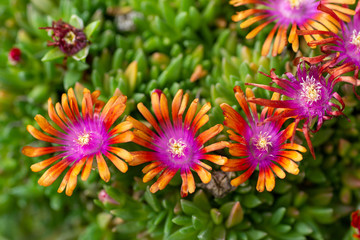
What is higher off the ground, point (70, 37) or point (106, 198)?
point (70, 37)

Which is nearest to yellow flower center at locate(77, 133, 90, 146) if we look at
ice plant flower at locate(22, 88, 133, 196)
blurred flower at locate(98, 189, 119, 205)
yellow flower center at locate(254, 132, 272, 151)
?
ice plant flower at locate(22, 88, 133, 196)

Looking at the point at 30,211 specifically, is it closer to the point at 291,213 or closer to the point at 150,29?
the point at 150,29

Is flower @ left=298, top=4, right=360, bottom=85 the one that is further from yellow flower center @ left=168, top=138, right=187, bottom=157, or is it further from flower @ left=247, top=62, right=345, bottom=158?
yellow flower center @ left=168, top=138, right=187, bottom=157

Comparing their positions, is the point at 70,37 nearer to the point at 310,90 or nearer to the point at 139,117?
→ the point at 139,117

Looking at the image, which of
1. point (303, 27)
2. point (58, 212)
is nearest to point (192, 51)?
point (303, 27)

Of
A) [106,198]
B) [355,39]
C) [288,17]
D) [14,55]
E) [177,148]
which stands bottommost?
[106,198]

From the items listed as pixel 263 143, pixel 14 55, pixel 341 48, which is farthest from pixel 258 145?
pixel 14 55

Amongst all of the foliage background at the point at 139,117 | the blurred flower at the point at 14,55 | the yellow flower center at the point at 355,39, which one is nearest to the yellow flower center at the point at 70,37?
the foliage background at the point at 139,117
